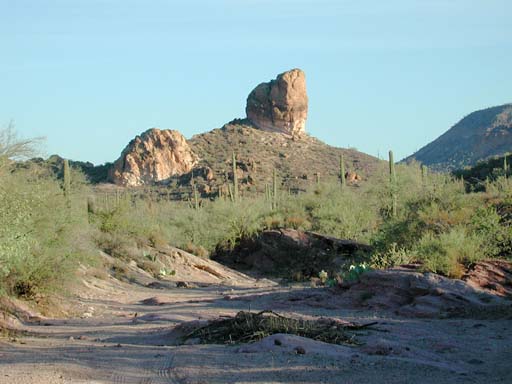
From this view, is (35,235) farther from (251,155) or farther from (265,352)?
(251,155)

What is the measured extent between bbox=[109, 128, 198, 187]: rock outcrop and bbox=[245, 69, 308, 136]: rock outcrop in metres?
12.4

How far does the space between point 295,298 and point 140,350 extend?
680cm

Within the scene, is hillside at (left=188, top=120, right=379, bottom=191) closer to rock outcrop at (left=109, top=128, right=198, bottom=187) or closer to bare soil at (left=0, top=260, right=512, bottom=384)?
rock outcrop at (left=109, top=128, right=198, bottom=187)

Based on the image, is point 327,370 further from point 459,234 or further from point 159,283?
point 159,283

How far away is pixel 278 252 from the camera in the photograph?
34188 millimetres

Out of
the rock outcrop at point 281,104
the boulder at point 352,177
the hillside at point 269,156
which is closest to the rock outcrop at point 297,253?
the boulder at point 352,177

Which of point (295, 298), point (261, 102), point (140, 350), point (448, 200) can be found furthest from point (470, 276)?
point (261, 102)

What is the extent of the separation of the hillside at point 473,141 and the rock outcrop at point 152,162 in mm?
34298

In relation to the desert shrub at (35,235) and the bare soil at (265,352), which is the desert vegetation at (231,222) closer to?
the desert shrub at (35,235)

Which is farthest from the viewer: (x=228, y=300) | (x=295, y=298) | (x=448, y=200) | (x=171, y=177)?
(x=171, y=177)

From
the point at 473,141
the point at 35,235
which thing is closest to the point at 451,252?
the point at 35,235

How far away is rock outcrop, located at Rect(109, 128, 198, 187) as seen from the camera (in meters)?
76.0

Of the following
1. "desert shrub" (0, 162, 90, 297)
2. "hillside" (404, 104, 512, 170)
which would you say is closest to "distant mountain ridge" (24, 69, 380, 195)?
"hillside" (404, 104, 512, 170)

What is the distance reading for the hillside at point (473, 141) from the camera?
101 meters
